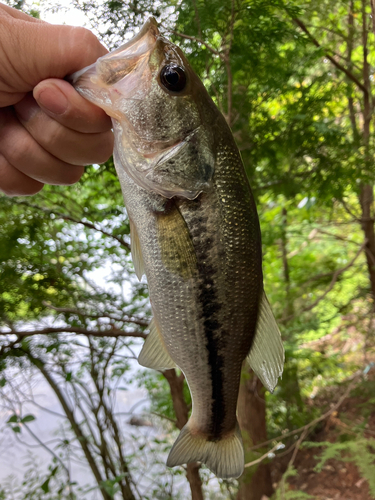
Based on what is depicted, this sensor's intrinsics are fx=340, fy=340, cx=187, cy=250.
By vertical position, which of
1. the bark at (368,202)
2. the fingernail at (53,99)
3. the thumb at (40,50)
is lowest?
the fingernail at (53,99)

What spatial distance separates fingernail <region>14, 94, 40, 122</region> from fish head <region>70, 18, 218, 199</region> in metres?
0.20

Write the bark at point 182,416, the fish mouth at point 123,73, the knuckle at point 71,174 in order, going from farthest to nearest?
the bark at point 182,416, the knuckle at point 71,174, the fish mouth at point 123,73

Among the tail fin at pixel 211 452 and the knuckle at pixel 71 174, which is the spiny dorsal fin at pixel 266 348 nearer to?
the tail fin at pixel 211 452

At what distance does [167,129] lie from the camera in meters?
0.72

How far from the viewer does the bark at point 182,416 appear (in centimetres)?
156

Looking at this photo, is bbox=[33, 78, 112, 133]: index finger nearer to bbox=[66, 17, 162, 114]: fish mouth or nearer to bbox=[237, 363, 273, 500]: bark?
bbox=[66, 17, 162, 114]: fish mouth

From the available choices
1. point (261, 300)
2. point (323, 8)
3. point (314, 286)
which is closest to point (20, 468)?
point (314, 286)

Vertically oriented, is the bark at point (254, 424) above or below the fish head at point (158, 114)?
below

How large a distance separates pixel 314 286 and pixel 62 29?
2.65 metres

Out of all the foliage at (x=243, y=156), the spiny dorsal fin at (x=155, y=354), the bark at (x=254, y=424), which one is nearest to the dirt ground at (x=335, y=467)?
the bark at (x=254, y=424)

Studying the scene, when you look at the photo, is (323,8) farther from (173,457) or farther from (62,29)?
(173,457)

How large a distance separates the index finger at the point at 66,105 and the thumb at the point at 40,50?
4cm

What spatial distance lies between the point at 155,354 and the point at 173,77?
63 cm

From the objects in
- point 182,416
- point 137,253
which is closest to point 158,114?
point 137,253
